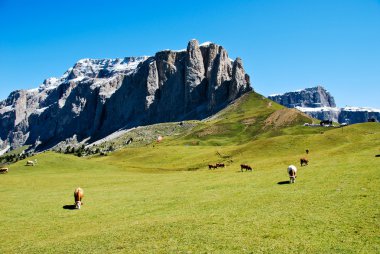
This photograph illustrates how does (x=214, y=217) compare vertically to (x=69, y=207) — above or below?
above

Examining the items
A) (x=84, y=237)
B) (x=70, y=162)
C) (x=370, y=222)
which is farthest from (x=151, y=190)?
(x=70, y=162)

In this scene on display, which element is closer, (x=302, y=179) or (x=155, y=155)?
(x=302, y=179)

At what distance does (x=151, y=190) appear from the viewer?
173ft

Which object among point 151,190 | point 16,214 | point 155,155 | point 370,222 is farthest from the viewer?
point 155,155

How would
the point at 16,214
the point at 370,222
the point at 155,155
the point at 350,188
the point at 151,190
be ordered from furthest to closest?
the point at 155,155 < the point at 151,190 < the point at 16,214 < the point at 350,188 < the point at 370,222

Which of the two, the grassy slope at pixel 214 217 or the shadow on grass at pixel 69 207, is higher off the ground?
the grassy slope at pixel 214 217

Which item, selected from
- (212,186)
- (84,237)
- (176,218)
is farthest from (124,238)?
(212,186)

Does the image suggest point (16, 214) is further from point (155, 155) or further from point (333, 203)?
point (155, 155)

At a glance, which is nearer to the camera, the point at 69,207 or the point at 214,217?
the point at 214,217

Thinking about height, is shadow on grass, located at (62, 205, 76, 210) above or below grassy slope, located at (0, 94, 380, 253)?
below

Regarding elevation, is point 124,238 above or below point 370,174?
below

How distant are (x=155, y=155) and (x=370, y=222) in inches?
4719

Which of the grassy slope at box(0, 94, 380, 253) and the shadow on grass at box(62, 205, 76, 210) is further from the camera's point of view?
the shadow on grass at box(62, 205, 76, 210)

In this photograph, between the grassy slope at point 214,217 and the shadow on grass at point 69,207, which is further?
the shadow on grass at point 69,207
